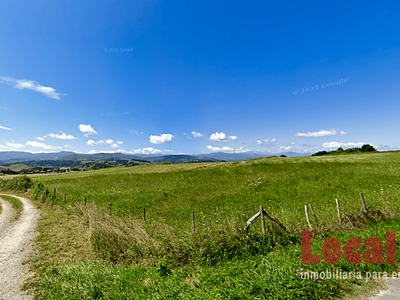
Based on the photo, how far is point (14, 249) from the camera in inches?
514

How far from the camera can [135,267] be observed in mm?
8648

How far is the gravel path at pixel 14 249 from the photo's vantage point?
8723 millimetres

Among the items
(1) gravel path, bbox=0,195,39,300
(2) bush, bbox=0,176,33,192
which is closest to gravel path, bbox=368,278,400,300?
(1) gravel path, bbox=0,195,39,300

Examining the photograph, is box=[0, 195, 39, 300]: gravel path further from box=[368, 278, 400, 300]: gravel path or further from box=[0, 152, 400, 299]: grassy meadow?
box=[368, 278, 400, 300]: gravel path

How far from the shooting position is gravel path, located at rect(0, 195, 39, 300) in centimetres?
872

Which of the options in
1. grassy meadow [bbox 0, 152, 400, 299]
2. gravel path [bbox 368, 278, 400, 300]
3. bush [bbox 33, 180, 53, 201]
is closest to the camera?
gravel path [bbox 368, 278, 400, 300]

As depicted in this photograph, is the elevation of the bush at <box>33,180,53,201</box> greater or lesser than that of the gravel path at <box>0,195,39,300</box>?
greater

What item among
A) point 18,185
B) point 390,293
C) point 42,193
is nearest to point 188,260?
point 390,293

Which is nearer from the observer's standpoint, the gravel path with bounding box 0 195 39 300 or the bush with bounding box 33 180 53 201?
the gravel path with bounding box 0 195 39 300

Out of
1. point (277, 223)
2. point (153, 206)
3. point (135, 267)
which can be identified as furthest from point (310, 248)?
point (153, 206)

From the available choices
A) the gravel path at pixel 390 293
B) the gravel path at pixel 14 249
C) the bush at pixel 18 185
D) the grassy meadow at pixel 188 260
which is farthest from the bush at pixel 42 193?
the gravel path at pixel 390 293

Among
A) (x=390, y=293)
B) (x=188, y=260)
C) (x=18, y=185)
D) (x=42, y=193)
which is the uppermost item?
(x=390, y=293)

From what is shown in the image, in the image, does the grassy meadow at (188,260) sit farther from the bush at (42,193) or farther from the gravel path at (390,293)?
the bush at (42,193)

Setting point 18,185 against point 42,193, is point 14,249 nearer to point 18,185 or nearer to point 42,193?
point 42,193
